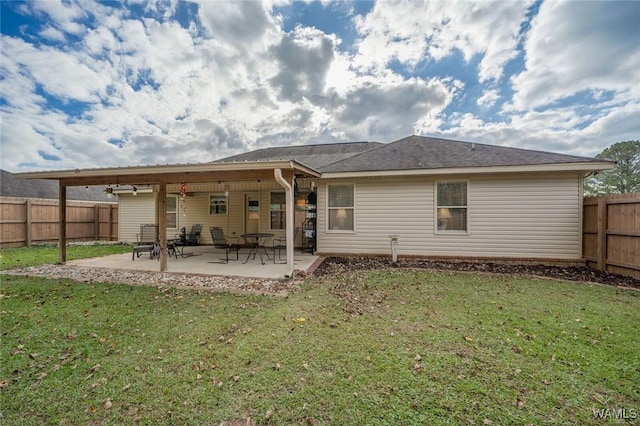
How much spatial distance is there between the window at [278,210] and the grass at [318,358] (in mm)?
6141

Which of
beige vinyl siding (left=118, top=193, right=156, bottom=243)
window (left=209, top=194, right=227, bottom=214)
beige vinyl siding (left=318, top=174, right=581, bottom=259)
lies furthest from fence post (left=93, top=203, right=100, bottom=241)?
beige vinyl siding (left=318, top=174, right=581, bottom=259)

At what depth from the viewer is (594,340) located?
3.01 meters

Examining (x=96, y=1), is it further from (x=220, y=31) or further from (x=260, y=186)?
(x=260, y=186)

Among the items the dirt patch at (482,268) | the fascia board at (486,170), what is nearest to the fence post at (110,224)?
the fascia board at (486,170)

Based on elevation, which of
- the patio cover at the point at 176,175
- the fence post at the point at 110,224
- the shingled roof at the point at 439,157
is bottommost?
the fence post at the point at 110,224

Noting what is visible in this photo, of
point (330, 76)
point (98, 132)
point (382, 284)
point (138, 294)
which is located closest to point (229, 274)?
point (138, 294)

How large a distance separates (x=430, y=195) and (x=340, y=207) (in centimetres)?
274

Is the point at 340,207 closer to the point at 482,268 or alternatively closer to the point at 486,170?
the point at 486,170

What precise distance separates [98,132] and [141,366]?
46.1 ft

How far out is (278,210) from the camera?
1076 centimetres

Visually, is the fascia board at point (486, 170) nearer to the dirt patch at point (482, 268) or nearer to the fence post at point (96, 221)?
the dirt patch at point (482, 268)

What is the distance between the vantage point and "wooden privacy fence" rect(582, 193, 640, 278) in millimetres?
5578

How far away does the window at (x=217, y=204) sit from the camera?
1145 cm

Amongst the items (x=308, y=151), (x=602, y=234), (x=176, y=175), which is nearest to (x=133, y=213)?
(x=176, y=175)
